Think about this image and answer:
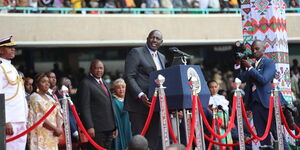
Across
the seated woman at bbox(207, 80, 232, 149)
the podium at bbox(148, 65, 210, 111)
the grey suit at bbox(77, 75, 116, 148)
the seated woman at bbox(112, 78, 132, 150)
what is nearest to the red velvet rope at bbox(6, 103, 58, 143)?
the grey suit at bbox(77, 75, 116, 148)

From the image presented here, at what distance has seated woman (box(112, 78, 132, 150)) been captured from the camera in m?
10.7

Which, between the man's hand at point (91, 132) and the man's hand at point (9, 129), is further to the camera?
the man's hand at point (91, 132)

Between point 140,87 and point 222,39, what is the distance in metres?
11.4

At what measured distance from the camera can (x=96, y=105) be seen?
10.2 meters

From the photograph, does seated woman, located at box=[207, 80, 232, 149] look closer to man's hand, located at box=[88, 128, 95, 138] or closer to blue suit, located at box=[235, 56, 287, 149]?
blue suit, located at box=[235, 56, 287, 149]

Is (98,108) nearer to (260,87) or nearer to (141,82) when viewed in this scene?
(141,82)

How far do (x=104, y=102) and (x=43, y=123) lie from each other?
3.30 feet

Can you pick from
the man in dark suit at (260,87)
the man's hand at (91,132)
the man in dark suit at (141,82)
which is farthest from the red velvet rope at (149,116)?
the man in dark suit at (260,87)

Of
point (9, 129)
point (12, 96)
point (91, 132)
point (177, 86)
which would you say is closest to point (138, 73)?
point (177, 86)

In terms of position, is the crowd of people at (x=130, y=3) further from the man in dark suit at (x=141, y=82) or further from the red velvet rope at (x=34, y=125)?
the red velvet rope at (x=34, y=125)

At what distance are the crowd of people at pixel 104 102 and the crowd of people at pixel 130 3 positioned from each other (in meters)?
8.42

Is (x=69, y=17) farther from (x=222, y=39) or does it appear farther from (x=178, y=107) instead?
(x=178, y=107)

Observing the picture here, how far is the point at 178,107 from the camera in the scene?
8.88 meters

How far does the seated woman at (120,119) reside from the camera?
1070cm
